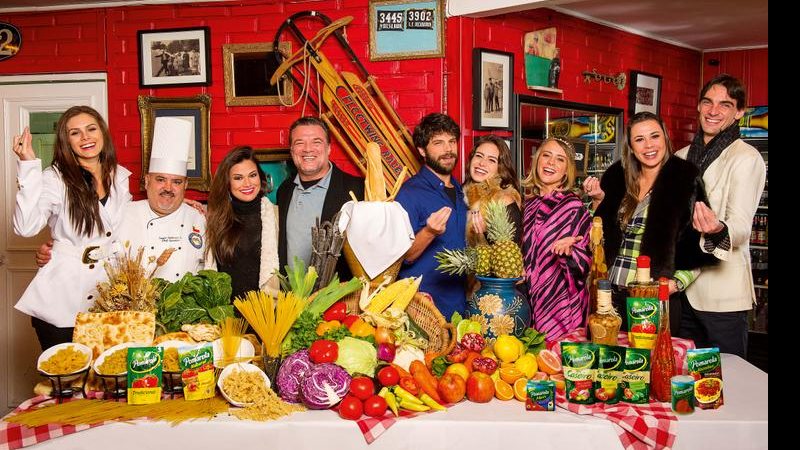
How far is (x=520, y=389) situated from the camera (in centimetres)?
231

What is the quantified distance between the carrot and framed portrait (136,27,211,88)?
333 cm

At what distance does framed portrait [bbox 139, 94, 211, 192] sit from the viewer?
495 centimetres

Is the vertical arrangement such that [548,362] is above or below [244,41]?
below

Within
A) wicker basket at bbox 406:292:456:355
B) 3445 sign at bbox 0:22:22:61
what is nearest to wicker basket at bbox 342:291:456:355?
wicker basket at bbox 406:292:456:355

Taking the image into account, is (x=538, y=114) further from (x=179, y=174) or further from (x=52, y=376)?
(x=52, y=376)

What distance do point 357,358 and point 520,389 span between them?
540 mm

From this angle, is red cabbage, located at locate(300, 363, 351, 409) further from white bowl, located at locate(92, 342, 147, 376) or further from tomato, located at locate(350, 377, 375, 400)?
white bowl, located at locate(92, 342, 147, 376)

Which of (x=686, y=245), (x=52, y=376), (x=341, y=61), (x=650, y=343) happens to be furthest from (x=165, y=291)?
(x=341, y=61)

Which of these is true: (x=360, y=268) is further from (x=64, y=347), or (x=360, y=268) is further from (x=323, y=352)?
(x=64, y=347)

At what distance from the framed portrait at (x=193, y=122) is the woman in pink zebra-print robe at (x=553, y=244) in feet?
8.59

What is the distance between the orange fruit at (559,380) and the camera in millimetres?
2354

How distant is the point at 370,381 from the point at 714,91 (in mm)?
2352

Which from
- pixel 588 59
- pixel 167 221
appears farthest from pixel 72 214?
pixel 588 59

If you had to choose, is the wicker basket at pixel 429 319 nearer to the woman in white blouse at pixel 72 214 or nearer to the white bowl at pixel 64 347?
the white bowl at pixel 64 347
